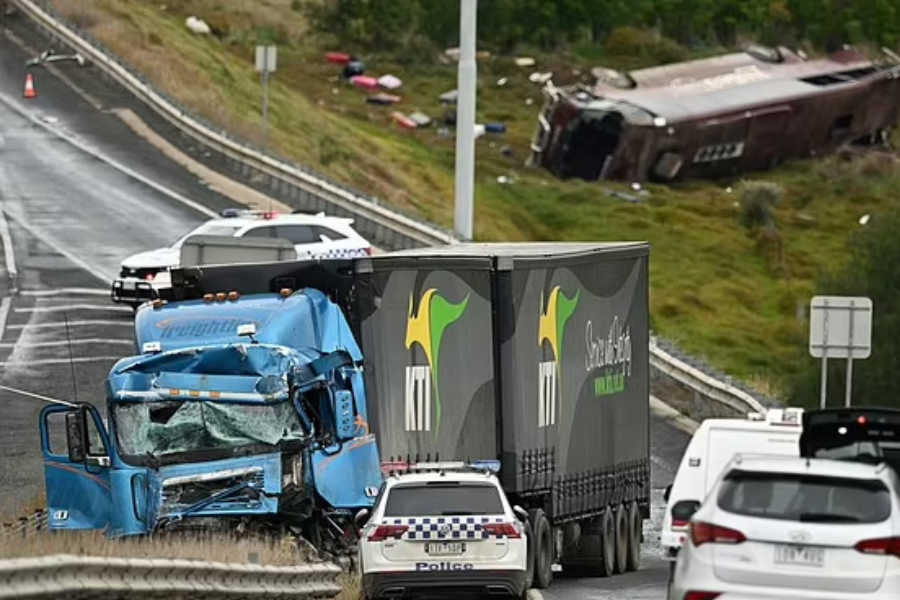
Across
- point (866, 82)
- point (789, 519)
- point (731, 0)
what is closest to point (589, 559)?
point (789, 519)

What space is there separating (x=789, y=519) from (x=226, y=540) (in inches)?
266

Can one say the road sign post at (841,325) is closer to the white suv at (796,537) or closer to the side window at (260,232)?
the side window at (260,232)

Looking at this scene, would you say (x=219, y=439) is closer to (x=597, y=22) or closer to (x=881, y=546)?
(x=881, y=546)

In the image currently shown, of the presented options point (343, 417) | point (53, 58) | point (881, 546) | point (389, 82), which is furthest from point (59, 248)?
point (389, 82)

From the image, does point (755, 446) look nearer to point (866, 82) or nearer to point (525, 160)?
point (525, 160)

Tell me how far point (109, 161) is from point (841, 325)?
82.3 feet

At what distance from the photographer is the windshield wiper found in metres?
14.7

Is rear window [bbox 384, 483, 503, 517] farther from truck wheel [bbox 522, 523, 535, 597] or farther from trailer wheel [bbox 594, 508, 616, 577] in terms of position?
trailer wheel [bbox 594, 508, 616, 577]

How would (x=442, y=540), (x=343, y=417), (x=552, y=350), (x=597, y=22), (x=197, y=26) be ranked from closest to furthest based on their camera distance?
1. (x=442, y=540)
2. (x=343, y=417)
3. (x=552, y=350)
4. (x=197, y=26)
5. (x=597, y=22)

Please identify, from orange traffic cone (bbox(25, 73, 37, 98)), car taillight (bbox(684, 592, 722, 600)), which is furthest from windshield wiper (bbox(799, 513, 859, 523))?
orange traffic cone (bbox(25, 73, 37, 98))

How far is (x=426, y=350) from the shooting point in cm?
2383

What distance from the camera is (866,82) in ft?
306

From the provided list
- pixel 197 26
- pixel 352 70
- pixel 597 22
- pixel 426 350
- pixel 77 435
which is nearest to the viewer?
pixel 77 435

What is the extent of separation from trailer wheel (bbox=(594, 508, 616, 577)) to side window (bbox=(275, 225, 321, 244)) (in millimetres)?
13917
